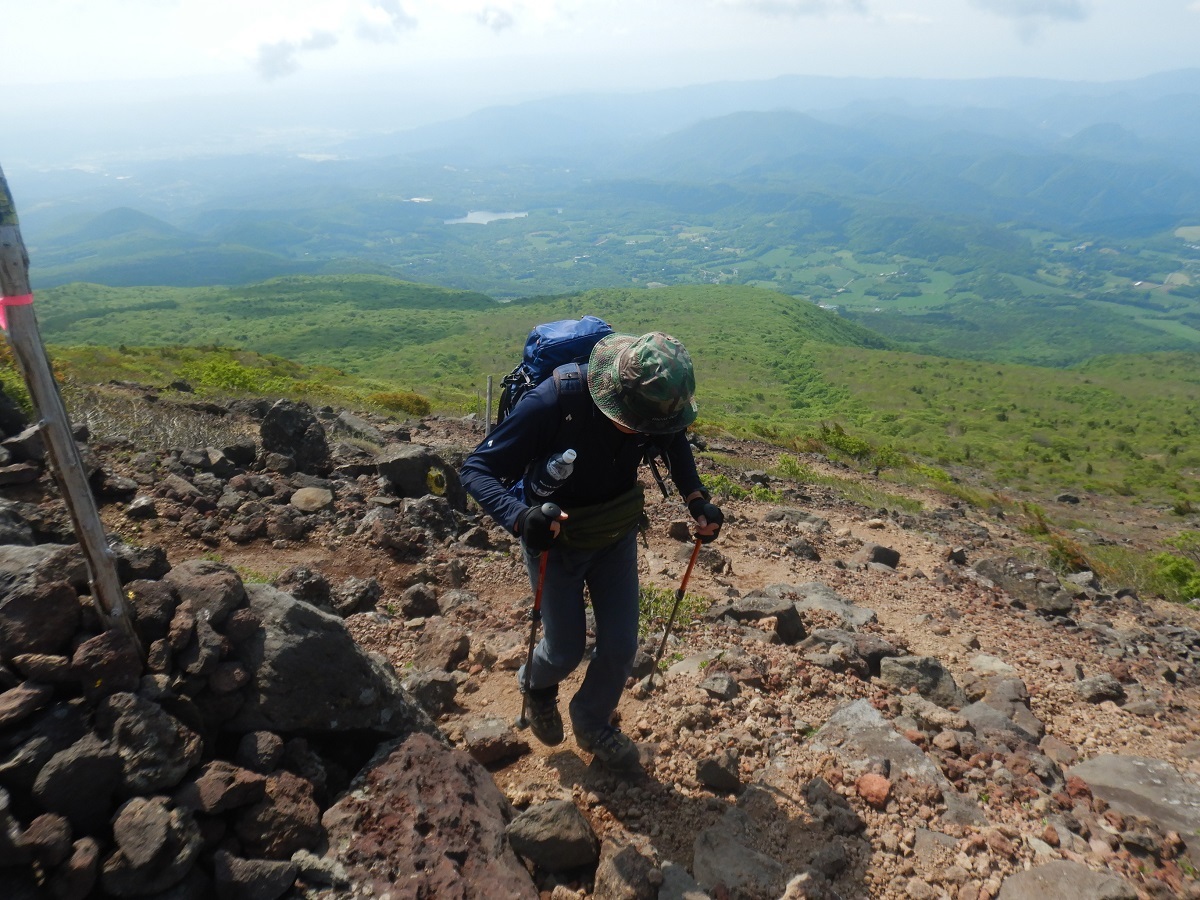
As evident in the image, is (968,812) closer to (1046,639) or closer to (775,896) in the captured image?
(775,896)

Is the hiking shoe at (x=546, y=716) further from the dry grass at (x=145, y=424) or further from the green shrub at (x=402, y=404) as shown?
the green shrub at (x=402, y=404)

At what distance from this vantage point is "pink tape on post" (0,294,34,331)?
2.37 meters

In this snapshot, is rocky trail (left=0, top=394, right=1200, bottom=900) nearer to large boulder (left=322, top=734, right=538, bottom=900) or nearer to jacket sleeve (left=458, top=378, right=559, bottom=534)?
large boulder (left=322, top=734, right=538, bottom=900)

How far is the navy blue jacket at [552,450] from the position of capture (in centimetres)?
349

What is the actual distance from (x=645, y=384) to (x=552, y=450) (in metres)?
0.66

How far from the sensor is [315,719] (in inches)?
133

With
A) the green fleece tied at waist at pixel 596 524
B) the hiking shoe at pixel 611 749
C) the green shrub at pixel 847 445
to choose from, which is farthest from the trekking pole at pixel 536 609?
the green shrub at pixel 847 445

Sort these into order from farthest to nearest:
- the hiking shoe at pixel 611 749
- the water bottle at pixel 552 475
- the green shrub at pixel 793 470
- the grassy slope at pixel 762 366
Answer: the grassy slope at pixel 762 366, the green shrub at pixel 793 470, the hiking shoe at pixel 611 749, the water bottle at pixel 552 475

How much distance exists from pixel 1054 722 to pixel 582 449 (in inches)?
187

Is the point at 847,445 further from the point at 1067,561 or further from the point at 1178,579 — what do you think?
the point at 1067,561

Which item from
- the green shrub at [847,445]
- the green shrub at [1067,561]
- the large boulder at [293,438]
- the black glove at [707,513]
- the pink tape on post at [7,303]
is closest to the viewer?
the pink tape on post at [7,303]

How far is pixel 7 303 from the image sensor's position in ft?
7.77

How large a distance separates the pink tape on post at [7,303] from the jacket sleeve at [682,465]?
2881mm

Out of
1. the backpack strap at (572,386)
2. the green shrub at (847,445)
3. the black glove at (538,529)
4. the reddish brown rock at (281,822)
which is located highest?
the backpack strap at (572,386)
